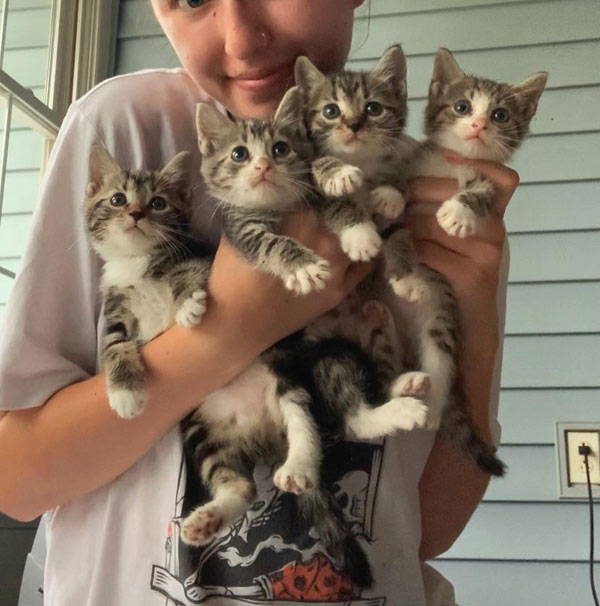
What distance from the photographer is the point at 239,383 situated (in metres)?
1.21

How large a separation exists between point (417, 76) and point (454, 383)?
167 centimetres

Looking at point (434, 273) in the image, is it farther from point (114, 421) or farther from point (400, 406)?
point (114, 421)

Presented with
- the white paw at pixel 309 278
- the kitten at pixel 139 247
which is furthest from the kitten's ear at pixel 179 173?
the white paw at pixel 309 278

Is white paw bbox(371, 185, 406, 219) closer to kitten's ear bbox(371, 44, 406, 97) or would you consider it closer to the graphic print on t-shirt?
kitten's ear bbox(371, 44, 406, 97)

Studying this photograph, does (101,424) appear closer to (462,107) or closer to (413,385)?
(413,385)

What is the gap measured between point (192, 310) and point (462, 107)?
750mm

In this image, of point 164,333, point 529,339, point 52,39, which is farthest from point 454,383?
point 52,39

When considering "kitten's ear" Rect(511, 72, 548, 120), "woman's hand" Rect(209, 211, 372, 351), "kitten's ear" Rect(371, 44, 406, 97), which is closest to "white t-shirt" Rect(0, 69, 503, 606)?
"woman's hand" Rect(209, 211, 372, 351)

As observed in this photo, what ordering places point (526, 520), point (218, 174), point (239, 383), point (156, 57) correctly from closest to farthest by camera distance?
point (239, 383) → point (218, 174) → point (526, 520) → point (156, 57)

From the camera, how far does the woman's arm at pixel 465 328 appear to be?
4.16ft

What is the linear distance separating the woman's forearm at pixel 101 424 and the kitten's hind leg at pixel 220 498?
4.4 inches

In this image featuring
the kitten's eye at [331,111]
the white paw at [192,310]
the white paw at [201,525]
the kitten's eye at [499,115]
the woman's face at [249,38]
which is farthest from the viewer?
the kitten's eye at [499,115]

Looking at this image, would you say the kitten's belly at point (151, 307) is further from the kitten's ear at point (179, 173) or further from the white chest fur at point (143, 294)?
the kitten's ear at point (179, 173)

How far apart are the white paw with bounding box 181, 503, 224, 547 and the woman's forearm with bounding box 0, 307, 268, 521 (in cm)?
16
